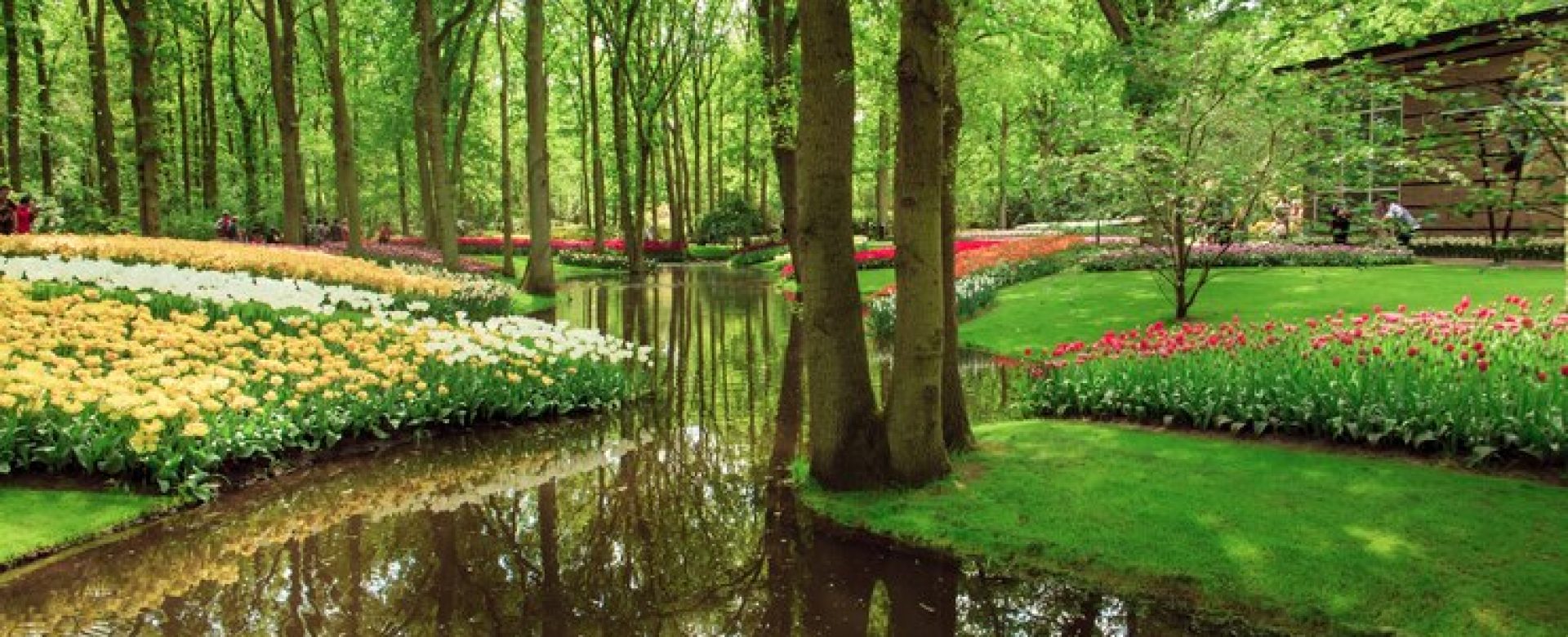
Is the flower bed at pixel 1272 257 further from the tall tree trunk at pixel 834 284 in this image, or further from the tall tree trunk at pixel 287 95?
the tall tree trunk at pixel 287 95

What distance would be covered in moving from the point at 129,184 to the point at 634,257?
25599 millimetres

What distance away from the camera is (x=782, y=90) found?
813 inches

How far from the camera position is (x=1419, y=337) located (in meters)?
9.63

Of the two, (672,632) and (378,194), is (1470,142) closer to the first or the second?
(672,632)

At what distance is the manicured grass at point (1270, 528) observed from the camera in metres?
5.05

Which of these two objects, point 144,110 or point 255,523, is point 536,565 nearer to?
point 255,523

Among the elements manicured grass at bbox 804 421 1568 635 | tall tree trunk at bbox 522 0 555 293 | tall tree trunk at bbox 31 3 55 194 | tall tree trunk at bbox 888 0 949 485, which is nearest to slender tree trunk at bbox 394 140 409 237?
tall tree trunk at bbox 31 3 55 194

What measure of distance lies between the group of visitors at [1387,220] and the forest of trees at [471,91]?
5.28 ft

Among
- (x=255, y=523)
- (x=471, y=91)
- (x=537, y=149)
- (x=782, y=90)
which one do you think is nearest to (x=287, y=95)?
(x=537, y=149)

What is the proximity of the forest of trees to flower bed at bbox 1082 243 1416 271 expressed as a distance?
7.77 ft

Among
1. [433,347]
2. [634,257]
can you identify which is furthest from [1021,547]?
[634,257]

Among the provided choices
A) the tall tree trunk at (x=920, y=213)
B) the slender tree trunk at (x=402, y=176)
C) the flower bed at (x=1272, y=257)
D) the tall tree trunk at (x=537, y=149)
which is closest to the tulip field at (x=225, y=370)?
the tall tree trunk at (x=920, y=213)

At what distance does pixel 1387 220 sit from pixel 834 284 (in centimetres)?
382

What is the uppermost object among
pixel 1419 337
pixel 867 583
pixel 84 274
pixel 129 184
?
pixel 129 184
